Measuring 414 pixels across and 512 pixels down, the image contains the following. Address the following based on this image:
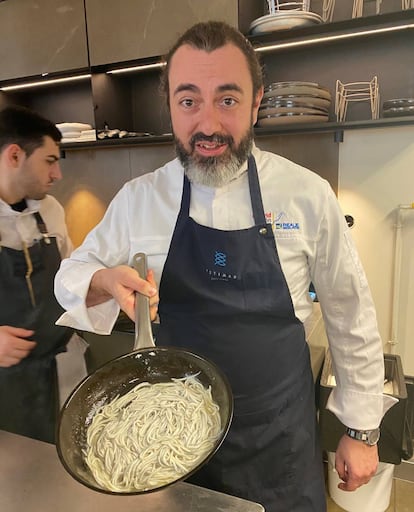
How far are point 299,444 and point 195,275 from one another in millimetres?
481

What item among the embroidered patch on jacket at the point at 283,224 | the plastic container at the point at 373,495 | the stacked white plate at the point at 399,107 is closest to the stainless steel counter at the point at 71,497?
the embroidered patch on jacket at the point at 283,224

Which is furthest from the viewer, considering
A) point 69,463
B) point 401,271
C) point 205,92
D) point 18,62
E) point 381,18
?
point 18,62

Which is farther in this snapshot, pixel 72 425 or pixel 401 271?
pixel 401 271

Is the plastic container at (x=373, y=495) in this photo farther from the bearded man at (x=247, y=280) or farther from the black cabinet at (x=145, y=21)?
the black cabinet at (x=145, y=21)

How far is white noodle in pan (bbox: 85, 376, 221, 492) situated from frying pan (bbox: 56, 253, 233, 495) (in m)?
0.01

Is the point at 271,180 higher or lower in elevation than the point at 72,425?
higher

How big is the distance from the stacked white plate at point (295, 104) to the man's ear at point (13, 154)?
1023 mm

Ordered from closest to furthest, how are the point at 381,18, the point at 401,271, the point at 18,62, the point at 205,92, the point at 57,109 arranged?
the point at 205,92, the point at 381,18, the point at 401,271, the point at 18,62, the point at 57,109

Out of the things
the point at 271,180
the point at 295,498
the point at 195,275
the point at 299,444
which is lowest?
the point at 295,498

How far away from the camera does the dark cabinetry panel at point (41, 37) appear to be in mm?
2287

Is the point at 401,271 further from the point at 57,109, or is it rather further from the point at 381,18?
the point at 57,109

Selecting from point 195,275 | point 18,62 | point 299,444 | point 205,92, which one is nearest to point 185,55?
point 205,92

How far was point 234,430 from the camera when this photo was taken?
3.27 feet

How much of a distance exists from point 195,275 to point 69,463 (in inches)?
18.6
